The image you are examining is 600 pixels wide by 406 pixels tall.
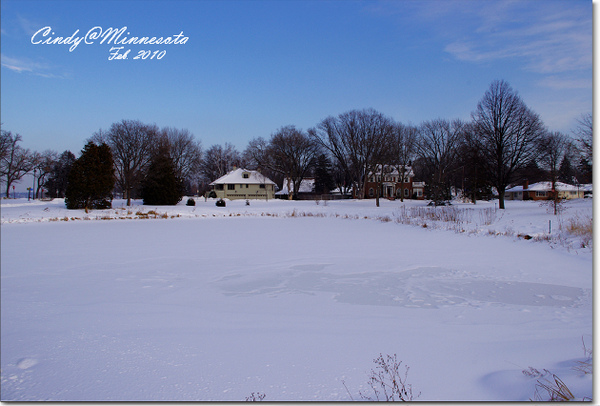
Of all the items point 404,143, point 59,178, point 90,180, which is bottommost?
point 90,180

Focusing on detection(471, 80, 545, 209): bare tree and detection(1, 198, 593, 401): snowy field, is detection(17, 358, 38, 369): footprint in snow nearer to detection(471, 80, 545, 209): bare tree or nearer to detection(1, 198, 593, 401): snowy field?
detection(1, 198, 593, 401): snowy field

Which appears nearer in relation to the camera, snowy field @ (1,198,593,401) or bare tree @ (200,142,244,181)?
snowy field @ (1,198,593,401)

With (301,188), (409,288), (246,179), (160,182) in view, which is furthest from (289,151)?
(409,288)

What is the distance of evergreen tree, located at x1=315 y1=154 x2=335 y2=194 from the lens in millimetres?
69000

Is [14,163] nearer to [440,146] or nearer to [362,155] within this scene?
[362,155]

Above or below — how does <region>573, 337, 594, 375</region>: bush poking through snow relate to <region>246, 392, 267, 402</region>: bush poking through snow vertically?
above

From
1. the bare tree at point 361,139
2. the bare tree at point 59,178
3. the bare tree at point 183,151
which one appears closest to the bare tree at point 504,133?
the bare tree at point 361,139

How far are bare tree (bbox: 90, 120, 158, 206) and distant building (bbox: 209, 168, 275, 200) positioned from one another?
24.4 meters

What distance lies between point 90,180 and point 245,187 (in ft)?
127

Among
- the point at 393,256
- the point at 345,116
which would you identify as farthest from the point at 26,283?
the point at 345,116

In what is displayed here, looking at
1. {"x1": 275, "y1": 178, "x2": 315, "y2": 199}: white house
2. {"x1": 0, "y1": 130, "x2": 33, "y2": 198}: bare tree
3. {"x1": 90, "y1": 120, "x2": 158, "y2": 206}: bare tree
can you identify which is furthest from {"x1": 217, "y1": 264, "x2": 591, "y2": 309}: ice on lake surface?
{"x1": 275, "y1": 178, "x2": 315, "y2": 199}: white house

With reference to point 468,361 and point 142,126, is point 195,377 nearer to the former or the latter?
point 468,361

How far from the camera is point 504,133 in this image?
29.1 meters

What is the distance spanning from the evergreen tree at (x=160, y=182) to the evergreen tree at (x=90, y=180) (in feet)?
29.8
